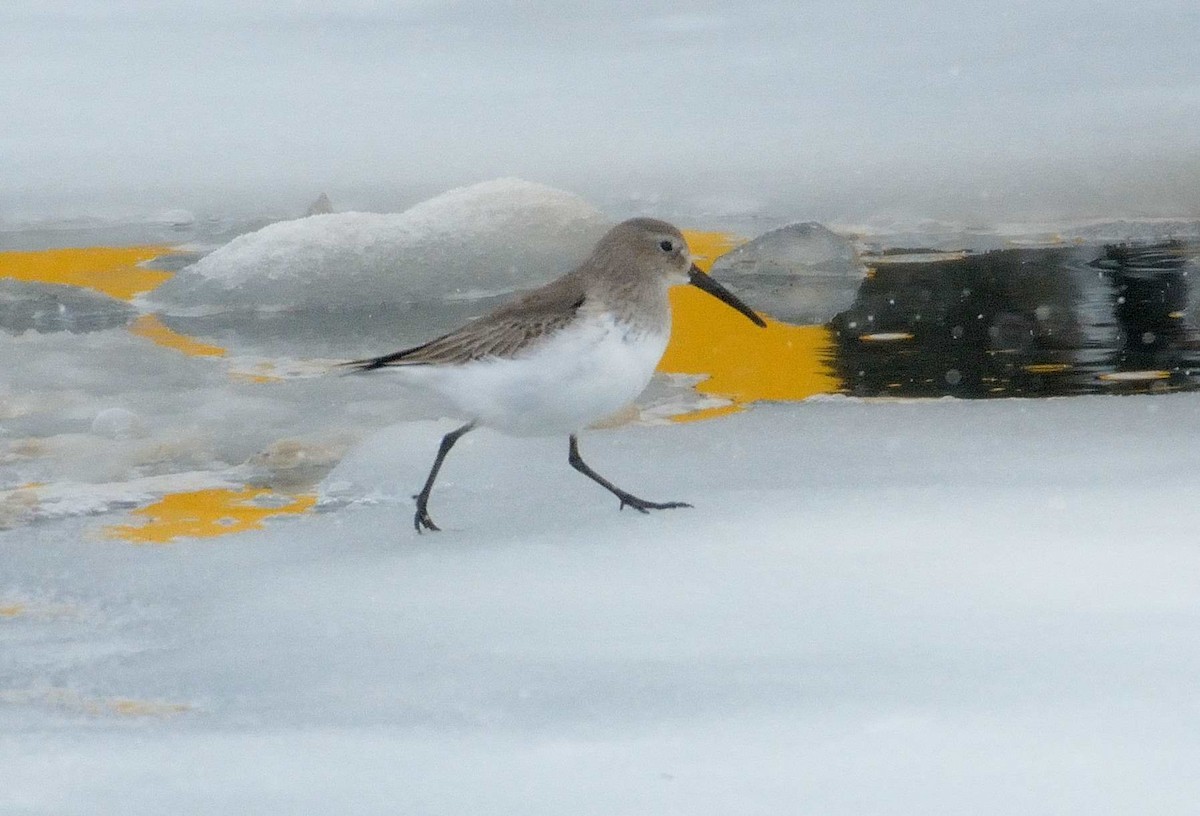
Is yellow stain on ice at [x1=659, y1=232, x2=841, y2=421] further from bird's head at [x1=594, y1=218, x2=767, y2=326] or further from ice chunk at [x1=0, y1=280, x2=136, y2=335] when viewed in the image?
ice chunk at [x1=0, y1=280, x2=136, y2=335]

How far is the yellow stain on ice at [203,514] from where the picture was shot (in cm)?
378

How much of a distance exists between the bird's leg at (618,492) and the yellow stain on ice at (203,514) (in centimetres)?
71

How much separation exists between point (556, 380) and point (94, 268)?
6.43 meters

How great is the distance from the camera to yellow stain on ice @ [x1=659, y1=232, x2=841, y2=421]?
5.39 meters

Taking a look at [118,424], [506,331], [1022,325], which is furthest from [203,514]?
[1022,325]

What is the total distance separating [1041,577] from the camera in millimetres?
3039

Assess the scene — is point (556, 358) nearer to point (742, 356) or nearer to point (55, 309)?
point (742, 356)

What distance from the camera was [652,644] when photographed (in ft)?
9.13

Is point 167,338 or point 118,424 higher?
point 167,338

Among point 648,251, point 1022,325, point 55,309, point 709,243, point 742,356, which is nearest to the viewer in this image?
point 648,251

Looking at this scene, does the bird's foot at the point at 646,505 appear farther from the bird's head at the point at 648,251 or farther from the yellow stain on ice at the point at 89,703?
the yellow stain on ice at the point at 89,703

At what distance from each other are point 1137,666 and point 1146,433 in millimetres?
1937

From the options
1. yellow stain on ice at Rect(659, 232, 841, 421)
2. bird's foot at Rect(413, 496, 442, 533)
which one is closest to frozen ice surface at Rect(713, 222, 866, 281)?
yellow stain on ice at Rect(659, 232, 841, 421)

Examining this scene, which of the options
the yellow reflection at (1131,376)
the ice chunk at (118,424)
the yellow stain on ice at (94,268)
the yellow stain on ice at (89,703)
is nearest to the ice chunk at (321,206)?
the yellow stain on ice at (94,268)
